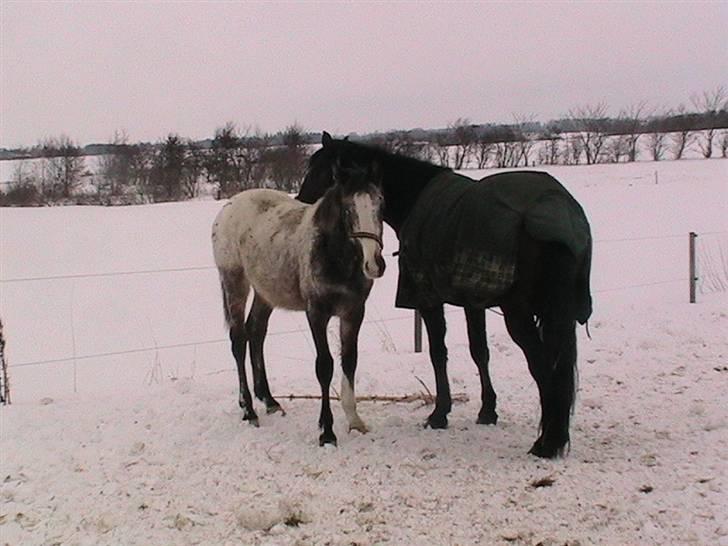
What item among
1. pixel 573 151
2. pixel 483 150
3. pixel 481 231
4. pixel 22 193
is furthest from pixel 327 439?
pixel 573 151

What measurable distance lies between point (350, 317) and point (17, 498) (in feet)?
6.97

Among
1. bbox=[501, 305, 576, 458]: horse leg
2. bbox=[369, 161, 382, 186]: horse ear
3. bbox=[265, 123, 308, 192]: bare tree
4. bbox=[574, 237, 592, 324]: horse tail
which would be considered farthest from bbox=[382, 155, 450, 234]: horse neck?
bbox=[265, 123, 308, 192]: bare tree

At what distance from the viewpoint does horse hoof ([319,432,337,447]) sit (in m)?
3.94

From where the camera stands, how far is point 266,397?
4.88m

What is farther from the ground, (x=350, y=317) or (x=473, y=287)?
(x=473, y=287)

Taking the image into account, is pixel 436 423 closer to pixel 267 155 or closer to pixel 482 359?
pixel 482 359

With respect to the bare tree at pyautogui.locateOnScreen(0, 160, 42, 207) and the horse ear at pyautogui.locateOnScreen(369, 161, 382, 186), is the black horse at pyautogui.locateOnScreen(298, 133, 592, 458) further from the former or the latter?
the bare tree at pyautogui.locateOnScreen(0, 160, 42, 207)

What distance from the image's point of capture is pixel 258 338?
5039 millimetres

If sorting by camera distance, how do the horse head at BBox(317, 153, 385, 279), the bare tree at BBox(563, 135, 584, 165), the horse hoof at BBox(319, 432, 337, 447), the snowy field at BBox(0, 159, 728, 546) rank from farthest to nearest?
the bare tree at BBox(563, 135, 584, 165), the horse hoof at BBox(319, 432, 337, 447), the horse head at BBox(317, 153, 385, 279), the snowy field at BBox(0, 159, 728, 546)

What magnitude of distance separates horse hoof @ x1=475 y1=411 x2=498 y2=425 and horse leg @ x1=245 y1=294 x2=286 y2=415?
1.58 meters

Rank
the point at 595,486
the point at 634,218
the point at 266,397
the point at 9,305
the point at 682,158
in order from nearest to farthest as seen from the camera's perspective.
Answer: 1. the point at 595,486
2. the point at 266,397
3. the point at 9,305
4. the point at 634,218
5. the point at 682,158

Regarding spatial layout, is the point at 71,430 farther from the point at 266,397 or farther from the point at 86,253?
the point at 86,253

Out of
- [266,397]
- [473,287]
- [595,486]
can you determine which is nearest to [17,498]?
[266,397]

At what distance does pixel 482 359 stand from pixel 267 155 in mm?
21160
